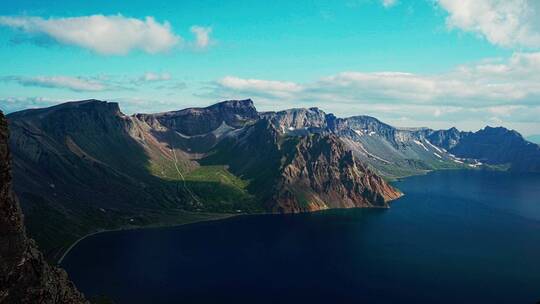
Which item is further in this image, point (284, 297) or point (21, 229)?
point (284, 297)

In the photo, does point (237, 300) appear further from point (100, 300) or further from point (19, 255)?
point (19, 255)

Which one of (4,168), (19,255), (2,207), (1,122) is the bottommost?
(19,255)

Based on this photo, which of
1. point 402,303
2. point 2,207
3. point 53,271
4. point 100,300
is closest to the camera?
point 2,207

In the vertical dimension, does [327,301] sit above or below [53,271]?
below

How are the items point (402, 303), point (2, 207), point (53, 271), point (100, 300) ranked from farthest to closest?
point (402, 303) → point (100, 300) → point (53, 271) → point (2, 207)

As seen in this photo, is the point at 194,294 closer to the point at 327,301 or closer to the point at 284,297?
the point at 284,297

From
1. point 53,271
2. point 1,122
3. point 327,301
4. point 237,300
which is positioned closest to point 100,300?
point 237,300
